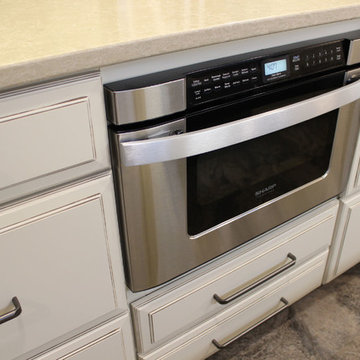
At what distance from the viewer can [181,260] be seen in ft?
2.64

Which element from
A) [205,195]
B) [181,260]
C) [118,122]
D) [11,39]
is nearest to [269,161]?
[205,195]

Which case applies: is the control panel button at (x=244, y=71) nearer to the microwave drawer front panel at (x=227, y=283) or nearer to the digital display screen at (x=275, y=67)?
the digital display screen at (x=275, y=67)

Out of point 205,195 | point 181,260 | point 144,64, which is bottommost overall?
point 181,260

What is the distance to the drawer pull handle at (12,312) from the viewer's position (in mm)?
616

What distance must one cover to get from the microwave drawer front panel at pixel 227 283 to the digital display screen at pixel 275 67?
41cm

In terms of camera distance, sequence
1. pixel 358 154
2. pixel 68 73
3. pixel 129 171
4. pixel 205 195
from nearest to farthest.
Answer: pixel 68 73 → pixel 129 171 → pixel 205 195 → pixel 358 154

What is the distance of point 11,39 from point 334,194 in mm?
809

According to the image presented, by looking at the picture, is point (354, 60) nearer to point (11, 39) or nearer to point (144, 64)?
point (144, 64)

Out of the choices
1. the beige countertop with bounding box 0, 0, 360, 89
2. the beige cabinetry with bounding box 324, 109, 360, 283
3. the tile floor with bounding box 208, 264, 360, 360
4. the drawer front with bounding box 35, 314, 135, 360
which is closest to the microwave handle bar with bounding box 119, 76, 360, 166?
the beige countertop with bounding box 0, 0, 360, 89

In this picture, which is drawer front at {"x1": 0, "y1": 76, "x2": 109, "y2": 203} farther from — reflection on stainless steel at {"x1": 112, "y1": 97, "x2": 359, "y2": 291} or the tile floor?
the tile floor

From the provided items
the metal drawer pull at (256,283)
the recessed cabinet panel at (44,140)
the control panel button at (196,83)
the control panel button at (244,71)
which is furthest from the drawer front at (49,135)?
the metal drawer pull at (256,283)

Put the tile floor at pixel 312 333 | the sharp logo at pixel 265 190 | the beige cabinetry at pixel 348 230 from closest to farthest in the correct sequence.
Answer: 1. the sharp logo at pixel 265 190
2. the beige cabinetry at pixel 348 230
3. the tile floor at pixel 312 333

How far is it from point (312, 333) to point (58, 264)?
0.88m

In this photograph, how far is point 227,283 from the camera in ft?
3.07
